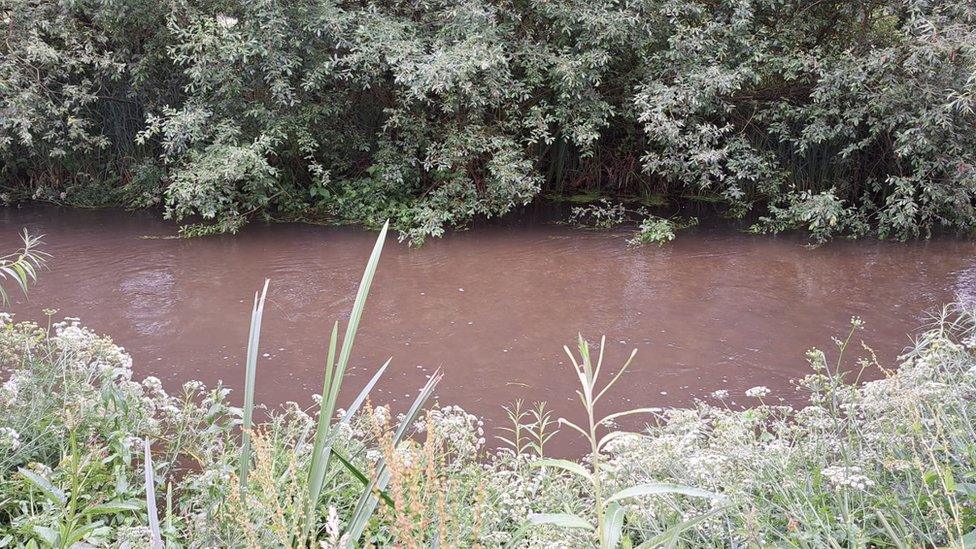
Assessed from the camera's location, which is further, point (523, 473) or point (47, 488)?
point (523, 473)

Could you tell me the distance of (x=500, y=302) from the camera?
4.98 metres

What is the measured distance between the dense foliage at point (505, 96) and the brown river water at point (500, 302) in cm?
43

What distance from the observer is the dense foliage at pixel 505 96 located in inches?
231

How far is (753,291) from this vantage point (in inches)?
200

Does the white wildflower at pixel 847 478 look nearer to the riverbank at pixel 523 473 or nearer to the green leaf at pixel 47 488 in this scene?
the riverbank at pixel 523 473

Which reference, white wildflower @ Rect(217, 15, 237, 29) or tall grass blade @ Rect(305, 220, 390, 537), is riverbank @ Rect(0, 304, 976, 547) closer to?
tall grass blade @ Rect(305, 220, 390, 537)

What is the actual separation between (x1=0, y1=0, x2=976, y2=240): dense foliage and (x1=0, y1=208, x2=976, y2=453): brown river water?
17.1 inches

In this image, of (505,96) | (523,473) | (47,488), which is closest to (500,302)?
(505,96)

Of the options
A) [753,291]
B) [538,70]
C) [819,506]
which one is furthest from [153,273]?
[819,506]

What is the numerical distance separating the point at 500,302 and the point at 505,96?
2132mm

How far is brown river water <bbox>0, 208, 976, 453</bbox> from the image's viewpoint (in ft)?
12.5

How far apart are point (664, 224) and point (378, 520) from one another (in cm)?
490

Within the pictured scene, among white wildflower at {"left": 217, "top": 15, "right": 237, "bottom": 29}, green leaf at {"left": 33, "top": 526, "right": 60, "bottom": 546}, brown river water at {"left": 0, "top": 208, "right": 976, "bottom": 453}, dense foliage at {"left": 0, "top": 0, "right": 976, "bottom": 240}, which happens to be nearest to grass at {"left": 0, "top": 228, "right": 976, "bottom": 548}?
green leaf at {"left": 33, "top": 526, "right": 60, "bottom": 546}

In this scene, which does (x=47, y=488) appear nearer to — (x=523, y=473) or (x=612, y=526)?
(x=523, y=473)
